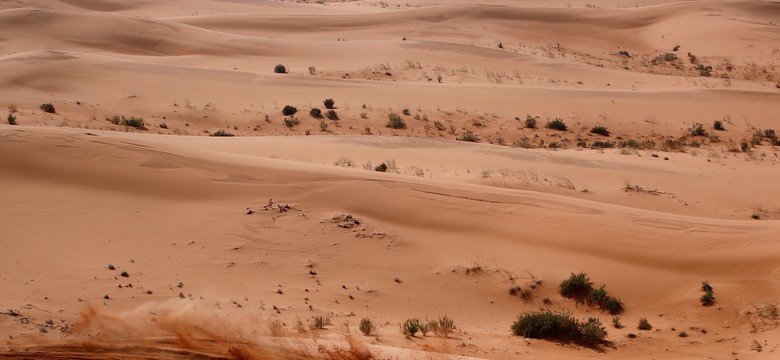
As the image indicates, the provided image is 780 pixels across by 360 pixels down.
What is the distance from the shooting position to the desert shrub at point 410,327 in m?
8.96

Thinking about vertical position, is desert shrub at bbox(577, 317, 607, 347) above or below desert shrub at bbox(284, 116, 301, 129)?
above

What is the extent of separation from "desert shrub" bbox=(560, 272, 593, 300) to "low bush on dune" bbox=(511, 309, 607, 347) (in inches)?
48.3

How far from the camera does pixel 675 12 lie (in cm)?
4784

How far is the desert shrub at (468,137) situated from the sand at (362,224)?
180 millimetres

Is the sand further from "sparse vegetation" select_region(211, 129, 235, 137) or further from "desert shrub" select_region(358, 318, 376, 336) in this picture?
"sparse vegetation" select_region(211, 129, 235, 137)

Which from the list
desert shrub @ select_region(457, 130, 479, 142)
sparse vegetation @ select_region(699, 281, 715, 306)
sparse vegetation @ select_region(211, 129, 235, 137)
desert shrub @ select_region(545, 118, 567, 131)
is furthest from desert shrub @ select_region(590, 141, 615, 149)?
sparse vegetation @ select_region(699, 281, 715, 306)

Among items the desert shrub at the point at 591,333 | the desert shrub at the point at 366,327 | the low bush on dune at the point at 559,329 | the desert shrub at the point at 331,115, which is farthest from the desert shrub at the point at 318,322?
the desert shrub at the point at 331,115

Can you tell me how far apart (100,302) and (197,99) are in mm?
Answer: 16764

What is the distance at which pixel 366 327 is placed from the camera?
8797 millimetres

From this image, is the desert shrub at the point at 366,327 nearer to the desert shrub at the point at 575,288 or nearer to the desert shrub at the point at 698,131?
the desert shrub at the point at 575,288

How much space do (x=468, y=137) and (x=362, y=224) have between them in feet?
36.6

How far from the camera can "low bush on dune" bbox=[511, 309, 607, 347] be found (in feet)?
31.1

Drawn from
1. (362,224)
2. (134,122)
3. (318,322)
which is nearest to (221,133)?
(134,122)

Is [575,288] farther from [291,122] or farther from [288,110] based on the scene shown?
[288,110]
